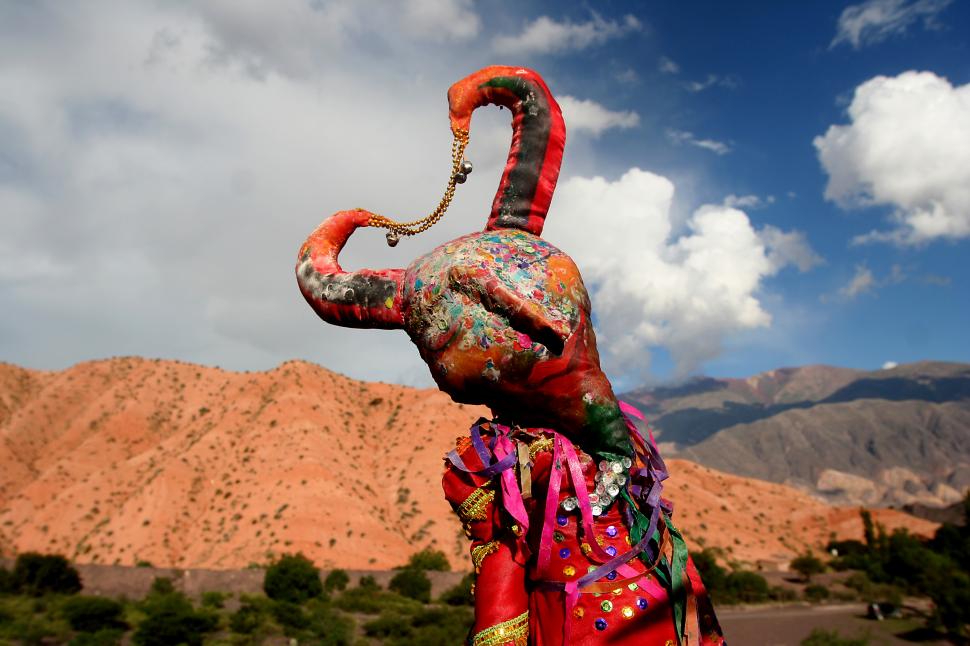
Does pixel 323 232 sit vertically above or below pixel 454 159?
below


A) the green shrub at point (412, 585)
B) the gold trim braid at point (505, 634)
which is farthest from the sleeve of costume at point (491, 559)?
the green shrub at point (412, 585)

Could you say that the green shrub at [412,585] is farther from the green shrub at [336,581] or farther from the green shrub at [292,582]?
the green shrub at [292,582]

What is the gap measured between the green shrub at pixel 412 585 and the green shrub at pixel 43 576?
12.2 metres

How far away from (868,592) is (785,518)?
25.0 m

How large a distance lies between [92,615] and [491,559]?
18.4 m

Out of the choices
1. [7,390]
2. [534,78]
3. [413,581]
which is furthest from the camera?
[7,390]

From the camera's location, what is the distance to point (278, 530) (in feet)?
110

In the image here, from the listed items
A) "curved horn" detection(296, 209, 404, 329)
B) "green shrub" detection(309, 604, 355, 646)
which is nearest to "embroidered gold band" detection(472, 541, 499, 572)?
"curved horn" detection(296, 209, 404, 329)

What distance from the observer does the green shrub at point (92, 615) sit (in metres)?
15.9

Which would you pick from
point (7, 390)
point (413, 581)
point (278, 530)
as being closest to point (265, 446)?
point (278, 530)

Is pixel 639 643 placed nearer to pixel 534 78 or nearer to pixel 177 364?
pixel 534 78

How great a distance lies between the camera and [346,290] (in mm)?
2490

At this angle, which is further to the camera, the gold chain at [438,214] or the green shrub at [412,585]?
the green shrub at [412,585]

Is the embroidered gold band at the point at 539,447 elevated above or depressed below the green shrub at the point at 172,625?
above
